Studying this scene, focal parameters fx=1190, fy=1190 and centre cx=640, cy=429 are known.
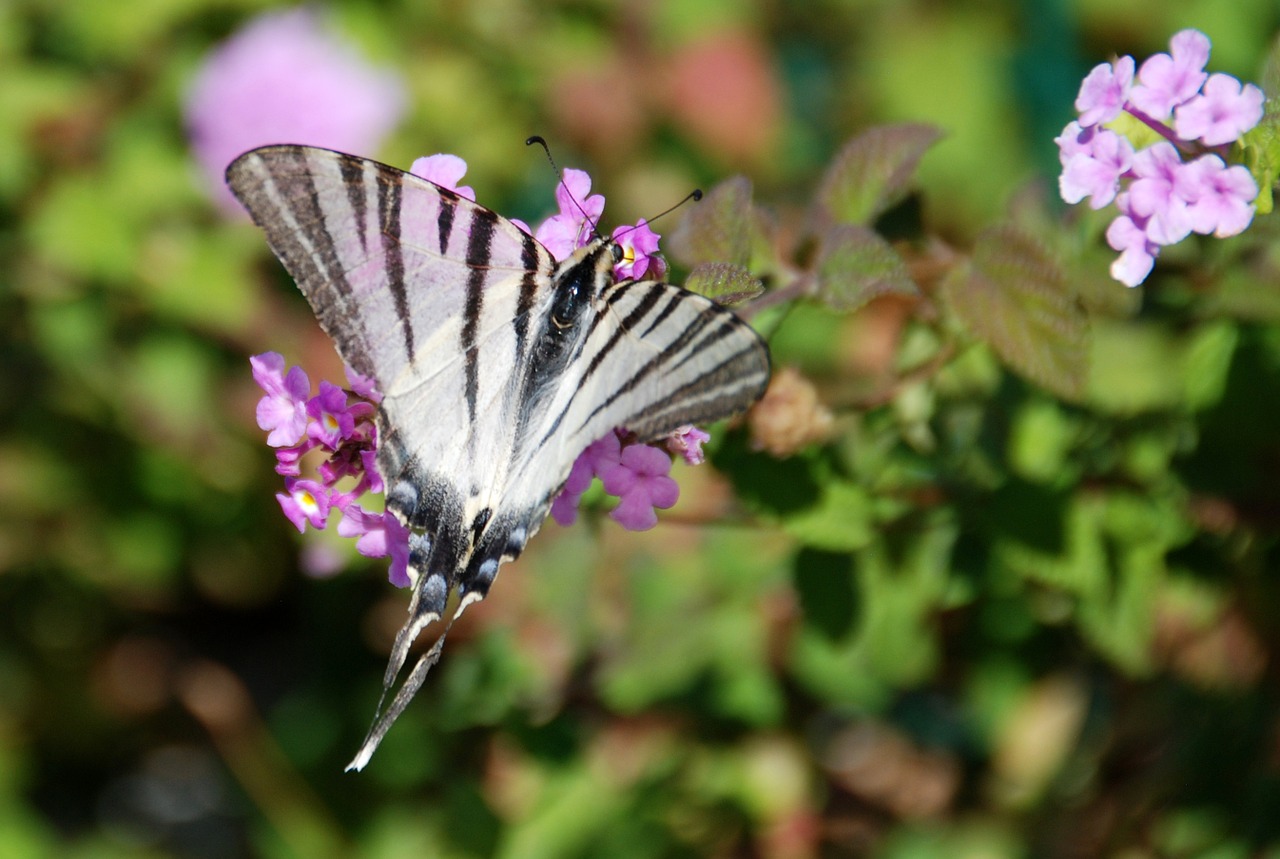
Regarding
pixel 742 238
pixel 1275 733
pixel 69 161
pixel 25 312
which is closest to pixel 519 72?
pixel 69 161

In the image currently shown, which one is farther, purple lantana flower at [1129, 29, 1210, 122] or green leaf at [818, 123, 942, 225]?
green leaf at [818, 123, 942, 225]

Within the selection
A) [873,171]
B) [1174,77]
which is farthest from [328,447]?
[1174,77]

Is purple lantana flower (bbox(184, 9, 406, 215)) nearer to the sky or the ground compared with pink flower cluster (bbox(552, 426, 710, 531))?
nearer to the sky

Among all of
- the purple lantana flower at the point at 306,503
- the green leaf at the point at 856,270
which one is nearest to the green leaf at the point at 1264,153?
the green leaf at the point at 856,270

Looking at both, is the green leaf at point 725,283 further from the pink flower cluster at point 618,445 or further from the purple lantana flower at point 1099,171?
the purple lantana flower at point 1099,171

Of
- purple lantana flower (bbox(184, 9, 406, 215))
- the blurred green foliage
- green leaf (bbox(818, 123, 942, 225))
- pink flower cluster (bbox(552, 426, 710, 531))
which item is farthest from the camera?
purple lantana flower (bbox(184, 9, 406, 215))

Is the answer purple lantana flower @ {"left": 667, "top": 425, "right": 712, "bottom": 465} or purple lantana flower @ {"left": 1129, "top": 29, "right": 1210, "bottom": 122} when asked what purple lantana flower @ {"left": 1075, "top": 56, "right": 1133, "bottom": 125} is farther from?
purple lantana flower @ {"left": 667, "top": 425, "right": 712, "bottom": 465}

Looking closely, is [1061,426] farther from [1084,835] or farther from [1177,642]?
[1084,835]

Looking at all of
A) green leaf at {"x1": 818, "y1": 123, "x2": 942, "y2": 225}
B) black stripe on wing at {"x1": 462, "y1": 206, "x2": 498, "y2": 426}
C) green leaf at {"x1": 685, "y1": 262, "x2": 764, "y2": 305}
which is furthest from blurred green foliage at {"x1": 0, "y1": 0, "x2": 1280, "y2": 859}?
black stripe on wing at {"x1": 462, "y1": 206, "x2": 498, "y2": 426}
